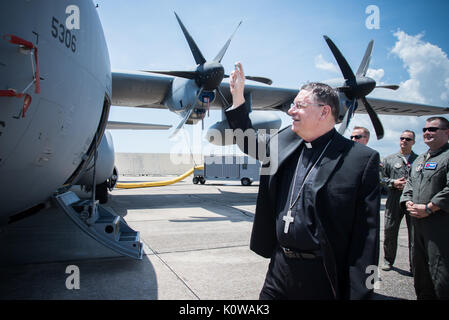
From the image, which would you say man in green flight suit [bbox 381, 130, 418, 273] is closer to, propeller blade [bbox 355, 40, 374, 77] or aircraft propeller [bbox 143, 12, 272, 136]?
aircraft propeller [bbox 143, 12, 272, 136]

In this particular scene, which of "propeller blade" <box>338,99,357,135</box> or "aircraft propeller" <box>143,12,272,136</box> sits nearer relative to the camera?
"aircraft propeller" <box>143,12,272,136</box>

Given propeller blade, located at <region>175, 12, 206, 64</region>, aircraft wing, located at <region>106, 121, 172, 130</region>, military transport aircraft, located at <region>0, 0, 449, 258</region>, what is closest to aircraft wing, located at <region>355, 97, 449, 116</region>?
propeller blade, located at <region>175, 12, 206, 64</region>

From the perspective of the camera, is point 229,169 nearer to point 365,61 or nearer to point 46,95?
point 365,61

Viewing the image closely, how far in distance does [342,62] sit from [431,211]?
27.0ft

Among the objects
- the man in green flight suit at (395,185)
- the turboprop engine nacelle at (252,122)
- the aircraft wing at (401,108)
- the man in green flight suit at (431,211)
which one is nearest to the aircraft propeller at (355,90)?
the turboprop engine nacelle at (252,122)

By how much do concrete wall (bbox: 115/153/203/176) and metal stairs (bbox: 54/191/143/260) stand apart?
2966 cm

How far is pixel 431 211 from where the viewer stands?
284 centimetres

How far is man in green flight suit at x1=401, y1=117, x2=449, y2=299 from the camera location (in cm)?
271

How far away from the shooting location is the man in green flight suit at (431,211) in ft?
8.89

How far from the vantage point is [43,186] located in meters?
3.04

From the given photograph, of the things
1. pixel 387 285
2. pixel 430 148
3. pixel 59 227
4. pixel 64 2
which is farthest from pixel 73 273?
pixel 430 148

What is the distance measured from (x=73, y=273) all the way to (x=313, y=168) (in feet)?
11.2

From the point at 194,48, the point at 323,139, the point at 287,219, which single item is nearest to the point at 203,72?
the point at 194,48

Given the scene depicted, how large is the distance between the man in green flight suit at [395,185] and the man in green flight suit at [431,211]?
2.87ft
